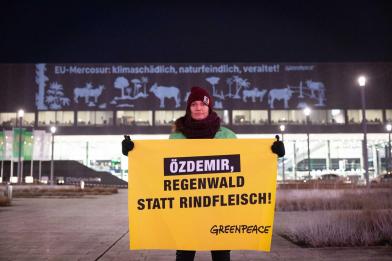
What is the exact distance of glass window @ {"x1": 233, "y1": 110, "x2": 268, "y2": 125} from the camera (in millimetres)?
67562

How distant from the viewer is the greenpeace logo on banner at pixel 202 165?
4.97m

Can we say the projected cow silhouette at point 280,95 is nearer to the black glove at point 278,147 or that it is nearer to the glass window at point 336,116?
the glass window at point 336,116

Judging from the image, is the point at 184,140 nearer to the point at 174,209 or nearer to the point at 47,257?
the point at 174,209

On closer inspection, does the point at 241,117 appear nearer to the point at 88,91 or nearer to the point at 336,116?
the point at 336,116

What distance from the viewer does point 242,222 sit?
16.0 feet

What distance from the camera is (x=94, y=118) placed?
67.6 m

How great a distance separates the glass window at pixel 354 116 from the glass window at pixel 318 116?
3377mm

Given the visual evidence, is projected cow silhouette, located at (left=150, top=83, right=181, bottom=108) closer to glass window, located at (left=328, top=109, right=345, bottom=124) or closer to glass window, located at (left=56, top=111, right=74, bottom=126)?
glass window, located at (left=56, top=111, right=74, bottom=126)

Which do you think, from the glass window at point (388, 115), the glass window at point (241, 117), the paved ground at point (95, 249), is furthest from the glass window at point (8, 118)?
the paved ground at point (95, 249)

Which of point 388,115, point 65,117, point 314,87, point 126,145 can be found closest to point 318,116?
point 314,87

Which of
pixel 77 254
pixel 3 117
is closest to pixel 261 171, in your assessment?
pixel 77 254

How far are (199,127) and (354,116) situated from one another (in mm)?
67480

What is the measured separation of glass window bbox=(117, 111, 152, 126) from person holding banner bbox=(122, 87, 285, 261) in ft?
203

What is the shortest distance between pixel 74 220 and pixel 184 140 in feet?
30.1
